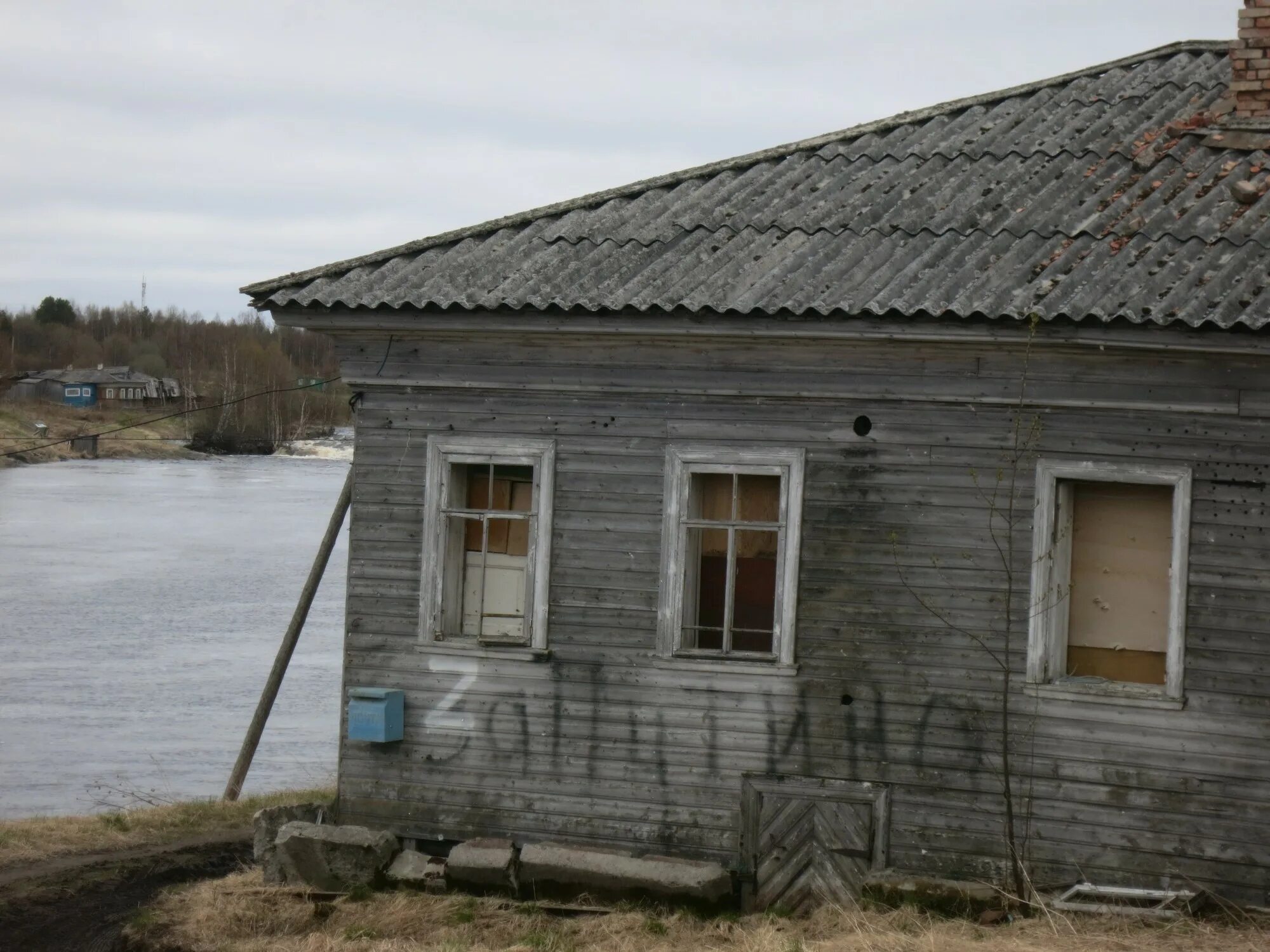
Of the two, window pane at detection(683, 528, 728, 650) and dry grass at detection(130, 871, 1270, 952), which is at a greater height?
window pane at detection(683, 528, 728, 650)

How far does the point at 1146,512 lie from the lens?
896 cm

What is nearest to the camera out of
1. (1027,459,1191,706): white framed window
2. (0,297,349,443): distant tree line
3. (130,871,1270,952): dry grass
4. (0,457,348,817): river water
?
(130,871,1270,952): dry grass

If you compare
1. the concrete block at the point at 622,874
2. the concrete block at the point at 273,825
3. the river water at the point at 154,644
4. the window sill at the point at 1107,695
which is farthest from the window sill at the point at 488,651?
the river water at the point at 154,644

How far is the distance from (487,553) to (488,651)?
68cm

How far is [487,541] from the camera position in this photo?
10141mm

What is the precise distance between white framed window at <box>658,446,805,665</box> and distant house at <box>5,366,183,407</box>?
282 feet

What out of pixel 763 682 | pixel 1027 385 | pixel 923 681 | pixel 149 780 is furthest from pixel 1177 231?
pixel 149 780

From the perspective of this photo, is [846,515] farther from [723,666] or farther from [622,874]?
[622,874]

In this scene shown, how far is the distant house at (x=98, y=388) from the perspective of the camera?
93812 mm

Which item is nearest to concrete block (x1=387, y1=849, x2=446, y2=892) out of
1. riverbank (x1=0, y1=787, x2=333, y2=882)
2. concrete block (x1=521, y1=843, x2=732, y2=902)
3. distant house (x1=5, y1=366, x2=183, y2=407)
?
concrete block (x1=521, y1=843, x2=732, y2=902)

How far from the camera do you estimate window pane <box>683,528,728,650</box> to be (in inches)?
384

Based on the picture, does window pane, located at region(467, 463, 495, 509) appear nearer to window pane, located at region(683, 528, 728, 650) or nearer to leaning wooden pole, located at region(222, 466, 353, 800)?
window pane, located at region(683, 528, 728, 650)

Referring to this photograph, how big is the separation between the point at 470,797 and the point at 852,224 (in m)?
4.50

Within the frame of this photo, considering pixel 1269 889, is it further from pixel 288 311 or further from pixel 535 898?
pixel 288 311
